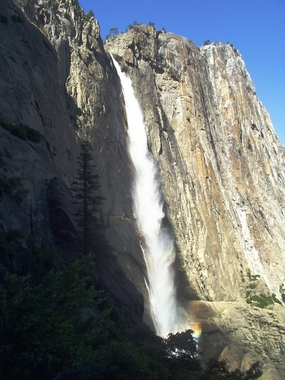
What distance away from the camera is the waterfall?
3028 cm

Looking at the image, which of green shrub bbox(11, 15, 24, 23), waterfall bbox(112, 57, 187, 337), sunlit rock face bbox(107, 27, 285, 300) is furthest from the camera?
sunlit rock face bbox(107, 27, 285, 300)

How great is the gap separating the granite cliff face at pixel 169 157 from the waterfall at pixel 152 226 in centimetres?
107

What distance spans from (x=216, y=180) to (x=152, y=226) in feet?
43.7

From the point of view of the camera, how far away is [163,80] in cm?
4725

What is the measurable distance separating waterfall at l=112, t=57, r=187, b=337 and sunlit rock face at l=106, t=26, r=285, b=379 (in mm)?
1169

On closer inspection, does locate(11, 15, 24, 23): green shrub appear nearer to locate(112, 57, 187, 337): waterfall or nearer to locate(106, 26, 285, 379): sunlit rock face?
locate(112, 57, 187, 337): waterfall

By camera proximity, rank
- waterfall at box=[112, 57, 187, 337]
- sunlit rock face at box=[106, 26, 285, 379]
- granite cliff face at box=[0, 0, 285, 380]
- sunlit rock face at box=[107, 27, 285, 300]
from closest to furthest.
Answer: granite cliff face at box=[0, 0, 285, 380] → waterfall at box=[112, 57, 187, 337] → sunlit rock face at box=[106, 26, 285, 379] → sunlit rock face at box=[107, 27, 285, 300]

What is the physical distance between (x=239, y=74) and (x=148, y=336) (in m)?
50.0

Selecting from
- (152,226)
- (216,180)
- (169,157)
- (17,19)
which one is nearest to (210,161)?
(216,180)

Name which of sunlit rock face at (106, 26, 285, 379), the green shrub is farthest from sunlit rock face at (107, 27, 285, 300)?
the green shrub

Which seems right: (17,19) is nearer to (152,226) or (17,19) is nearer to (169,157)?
(152,226)

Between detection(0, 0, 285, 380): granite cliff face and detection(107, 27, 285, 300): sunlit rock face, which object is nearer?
detection(0, 0, 285, 380): granite cliff face

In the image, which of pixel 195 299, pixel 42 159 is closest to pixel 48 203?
pixel 42 159

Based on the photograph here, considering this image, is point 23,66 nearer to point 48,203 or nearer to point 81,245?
point 48,203
